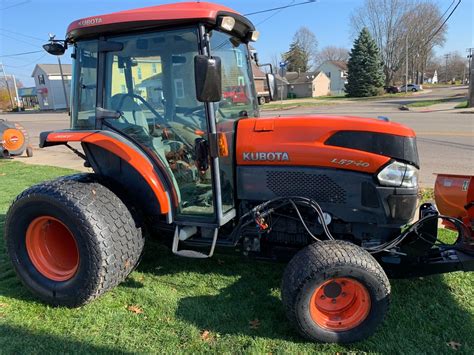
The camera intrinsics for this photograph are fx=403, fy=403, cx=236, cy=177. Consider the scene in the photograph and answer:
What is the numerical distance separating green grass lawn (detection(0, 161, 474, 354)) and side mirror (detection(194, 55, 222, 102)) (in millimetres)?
1591

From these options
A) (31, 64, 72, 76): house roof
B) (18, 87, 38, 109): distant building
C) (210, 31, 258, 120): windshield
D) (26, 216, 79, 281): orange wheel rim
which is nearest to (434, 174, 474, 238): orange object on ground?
(210, 31, 258, 120): windshield

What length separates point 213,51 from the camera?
9.71 ft

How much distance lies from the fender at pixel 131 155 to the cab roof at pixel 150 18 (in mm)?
766

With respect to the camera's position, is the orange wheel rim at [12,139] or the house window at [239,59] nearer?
the house window at [239,59]

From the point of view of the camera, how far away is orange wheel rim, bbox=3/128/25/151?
10344 millimetres

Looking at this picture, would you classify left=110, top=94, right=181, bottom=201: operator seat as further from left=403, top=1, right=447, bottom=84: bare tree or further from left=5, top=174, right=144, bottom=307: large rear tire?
left=403, top=1, right=447, bottom=84: bare tree

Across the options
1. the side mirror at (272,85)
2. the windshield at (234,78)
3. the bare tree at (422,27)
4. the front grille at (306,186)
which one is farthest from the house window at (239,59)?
the bare tree at (422,27)

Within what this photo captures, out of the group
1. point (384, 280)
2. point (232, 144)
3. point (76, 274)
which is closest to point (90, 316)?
point (76, 274)

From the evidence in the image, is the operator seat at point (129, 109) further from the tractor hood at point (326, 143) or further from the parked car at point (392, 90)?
the parked car at point (392, 90)

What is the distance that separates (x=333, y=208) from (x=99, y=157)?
192cm

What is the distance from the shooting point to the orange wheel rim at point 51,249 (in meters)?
3.24

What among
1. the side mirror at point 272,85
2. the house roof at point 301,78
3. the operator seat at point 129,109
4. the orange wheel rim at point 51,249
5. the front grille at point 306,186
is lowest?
the orange wheel rim at point 51,249

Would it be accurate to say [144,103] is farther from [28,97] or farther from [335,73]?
[28,97]

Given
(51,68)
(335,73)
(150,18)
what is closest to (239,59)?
(150,18)
